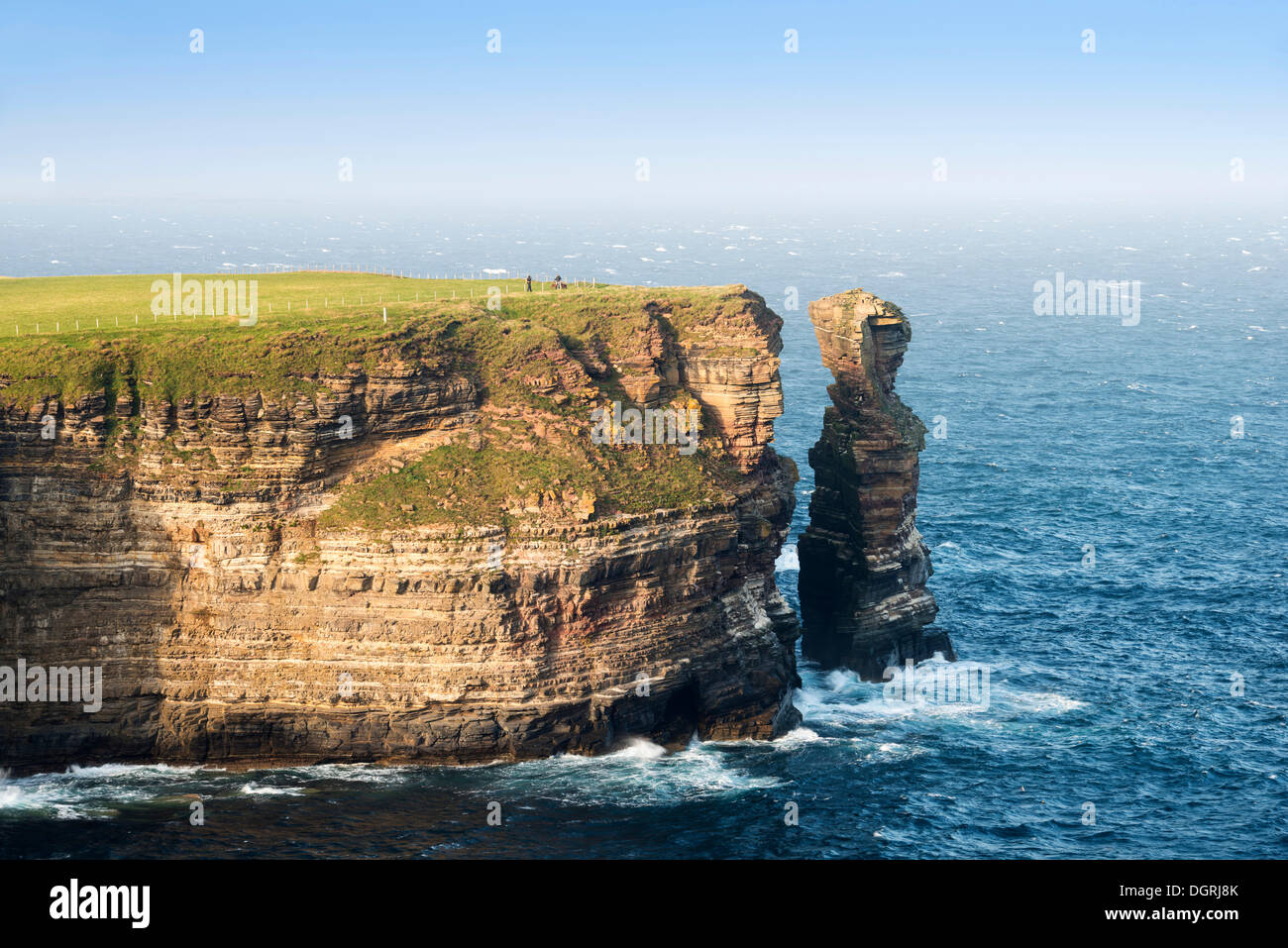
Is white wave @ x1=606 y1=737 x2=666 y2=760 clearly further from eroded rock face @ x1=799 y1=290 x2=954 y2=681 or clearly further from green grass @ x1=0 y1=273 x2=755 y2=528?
A: eroded rock face @ x1=799 y1=290 x2=954 y2=681

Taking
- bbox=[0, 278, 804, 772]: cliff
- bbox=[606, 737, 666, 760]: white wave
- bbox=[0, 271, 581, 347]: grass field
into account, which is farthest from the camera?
bbox=[0, 271, 581, 347]: grass field

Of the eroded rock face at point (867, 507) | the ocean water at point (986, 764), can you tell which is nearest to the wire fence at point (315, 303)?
the eroded rock face at point (867, 507)

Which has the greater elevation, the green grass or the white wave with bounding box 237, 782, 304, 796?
the green grass

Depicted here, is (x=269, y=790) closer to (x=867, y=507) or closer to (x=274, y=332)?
(x=274, y=332)

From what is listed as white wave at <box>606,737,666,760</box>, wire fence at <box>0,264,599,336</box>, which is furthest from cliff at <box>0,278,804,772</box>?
Answer: wire fence at <box>0,264,599,336</box>

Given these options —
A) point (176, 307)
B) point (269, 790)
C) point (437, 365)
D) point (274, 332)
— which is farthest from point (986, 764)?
point (176, 307)

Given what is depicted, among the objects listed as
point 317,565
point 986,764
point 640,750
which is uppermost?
point 317,565
